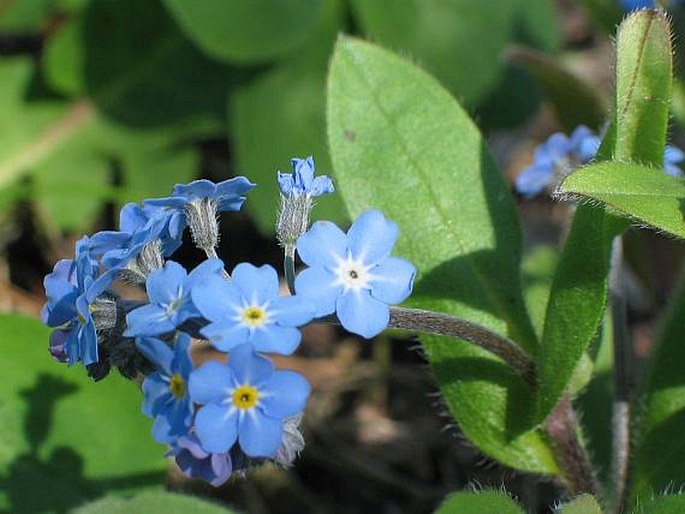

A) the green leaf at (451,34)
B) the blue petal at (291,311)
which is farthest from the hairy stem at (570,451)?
the green leaf at (451,34)

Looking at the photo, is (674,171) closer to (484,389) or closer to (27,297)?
(484,389)

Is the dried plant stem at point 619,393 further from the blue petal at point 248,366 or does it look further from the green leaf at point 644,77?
the blue petal at point 248,366

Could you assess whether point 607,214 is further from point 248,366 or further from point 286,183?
point 248,366

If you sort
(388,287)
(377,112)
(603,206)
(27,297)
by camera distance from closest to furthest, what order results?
(388,287) → (603,206) → (377,112) → (27,297)

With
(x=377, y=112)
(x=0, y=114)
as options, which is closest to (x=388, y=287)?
(x=377, y=112)

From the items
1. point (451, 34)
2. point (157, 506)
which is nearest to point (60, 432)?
point (157, 506)
